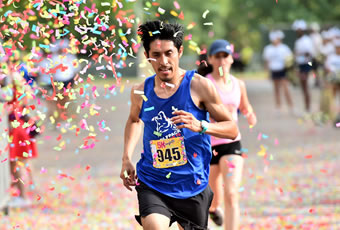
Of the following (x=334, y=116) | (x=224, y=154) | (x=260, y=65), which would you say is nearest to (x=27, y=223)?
(x=224, y=154)

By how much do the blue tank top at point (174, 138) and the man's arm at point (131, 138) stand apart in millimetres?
72

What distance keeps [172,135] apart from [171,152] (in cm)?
11

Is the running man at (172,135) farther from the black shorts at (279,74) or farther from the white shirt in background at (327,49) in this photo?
the white shirt in background at (327,49)

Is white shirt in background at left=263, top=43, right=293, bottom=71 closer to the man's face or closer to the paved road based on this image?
the paved road

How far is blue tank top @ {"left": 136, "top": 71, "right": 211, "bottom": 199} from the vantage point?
4555 mm

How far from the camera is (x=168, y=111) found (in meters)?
4.54

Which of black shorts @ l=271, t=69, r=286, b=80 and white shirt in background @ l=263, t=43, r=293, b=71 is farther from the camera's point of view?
black shorts @ l=271, t=69, r=286, b=80

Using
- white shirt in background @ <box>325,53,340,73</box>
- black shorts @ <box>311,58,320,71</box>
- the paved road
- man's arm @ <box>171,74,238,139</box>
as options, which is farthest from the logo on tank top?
black shorts @ <box>311,58,320,71</box>

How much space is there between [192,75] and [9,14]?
1.50 metres

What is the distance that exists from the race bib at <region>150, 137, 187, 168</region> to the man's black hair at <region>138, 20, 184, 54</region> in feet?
1.98

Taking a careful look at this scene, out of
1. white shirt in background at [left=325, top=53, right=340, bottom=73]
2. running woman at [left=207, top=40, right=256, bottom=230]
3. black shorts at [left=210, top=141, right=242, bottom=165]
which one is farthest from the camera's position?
white shirt in background at [left=325, top=53, right=340, bottom=73]

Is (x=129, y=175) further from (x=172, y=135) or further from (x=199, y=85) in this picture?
(x=199, y=85)

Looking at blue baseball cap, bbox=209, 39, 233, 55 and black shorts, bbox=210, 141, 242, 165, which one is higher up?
blue baseball cap, bbox=209, 39, 233, 55

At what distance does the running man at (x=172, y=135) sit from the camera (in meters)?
4.53
